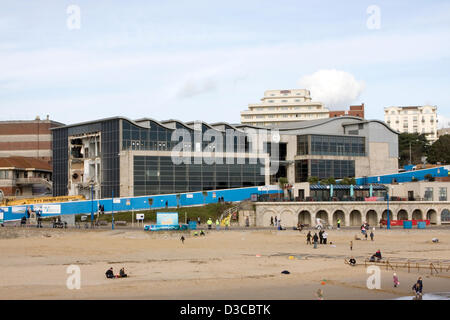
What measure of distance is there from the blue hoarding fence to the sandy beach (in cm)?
864

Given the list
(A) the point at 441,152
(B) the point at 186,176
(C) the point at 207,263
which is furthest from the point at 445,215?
(A) the point at 441,152

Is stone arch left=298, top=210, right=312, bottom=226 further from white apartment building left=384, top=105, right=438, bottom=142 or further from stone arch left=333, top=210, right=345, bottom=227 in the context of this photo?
white apartment building left=384, top=105, right=438, bottom=142

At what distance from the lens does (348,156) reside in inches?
3809

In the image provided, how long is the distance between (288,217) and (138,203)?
20154 mm

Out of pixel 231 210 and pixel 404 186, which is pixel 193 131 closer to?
pixel 231 210

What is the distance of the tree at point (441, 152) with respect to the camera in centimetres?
11981

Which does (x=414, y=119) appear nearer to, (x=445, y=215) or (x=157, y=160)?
(x=445, y=215)

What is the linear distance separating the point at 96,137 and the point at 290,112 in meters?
83.2

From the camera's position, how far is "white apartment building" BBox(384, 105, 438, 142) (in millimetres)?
190500

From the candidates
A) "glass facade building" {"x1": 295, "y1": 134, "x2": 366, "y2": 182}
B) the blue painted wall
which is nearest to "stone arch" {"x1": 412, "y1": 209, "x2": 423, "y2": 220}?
the blue painted wall

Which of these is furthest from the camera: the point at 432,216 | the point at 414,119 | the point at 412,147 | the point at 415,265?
the point at 414,119

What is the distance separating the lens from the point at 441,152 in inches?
4791

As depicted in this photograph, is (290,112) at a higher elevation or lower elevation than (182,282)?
higher
